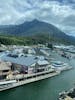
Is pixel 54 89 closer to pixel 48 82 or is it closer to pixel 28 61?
pixel 48 82

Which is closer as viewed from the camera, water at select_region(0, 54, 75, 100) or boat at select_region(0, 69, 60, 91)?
water at select_region(0, 54, 75, 100)

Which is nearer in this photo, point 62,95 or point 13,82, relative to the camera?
point 62,95

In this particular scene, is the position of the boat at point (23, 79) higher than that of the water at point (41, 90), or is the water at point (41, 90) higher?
the boat at point (23, 79)

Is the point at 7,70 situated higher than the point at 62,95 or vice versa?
the point at 7,70

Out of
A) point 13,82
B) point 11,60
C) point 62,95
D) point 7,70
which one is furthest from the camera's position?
point 11,60

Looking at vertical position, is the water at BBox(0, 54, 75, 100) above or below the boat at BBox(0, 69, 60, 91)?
below

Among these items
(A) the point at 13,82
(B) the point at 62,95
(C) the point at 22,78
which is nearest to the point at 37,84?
(C) the point at 22,78

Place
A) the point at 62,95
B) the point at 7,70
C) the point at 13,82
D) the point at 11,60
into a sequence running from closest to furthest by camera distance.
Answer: the point at 62,95
the point at 13,82
the point at 7,70
the point at 11,60

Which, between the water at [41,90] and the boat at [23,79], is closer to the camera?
the water at [41,90]
